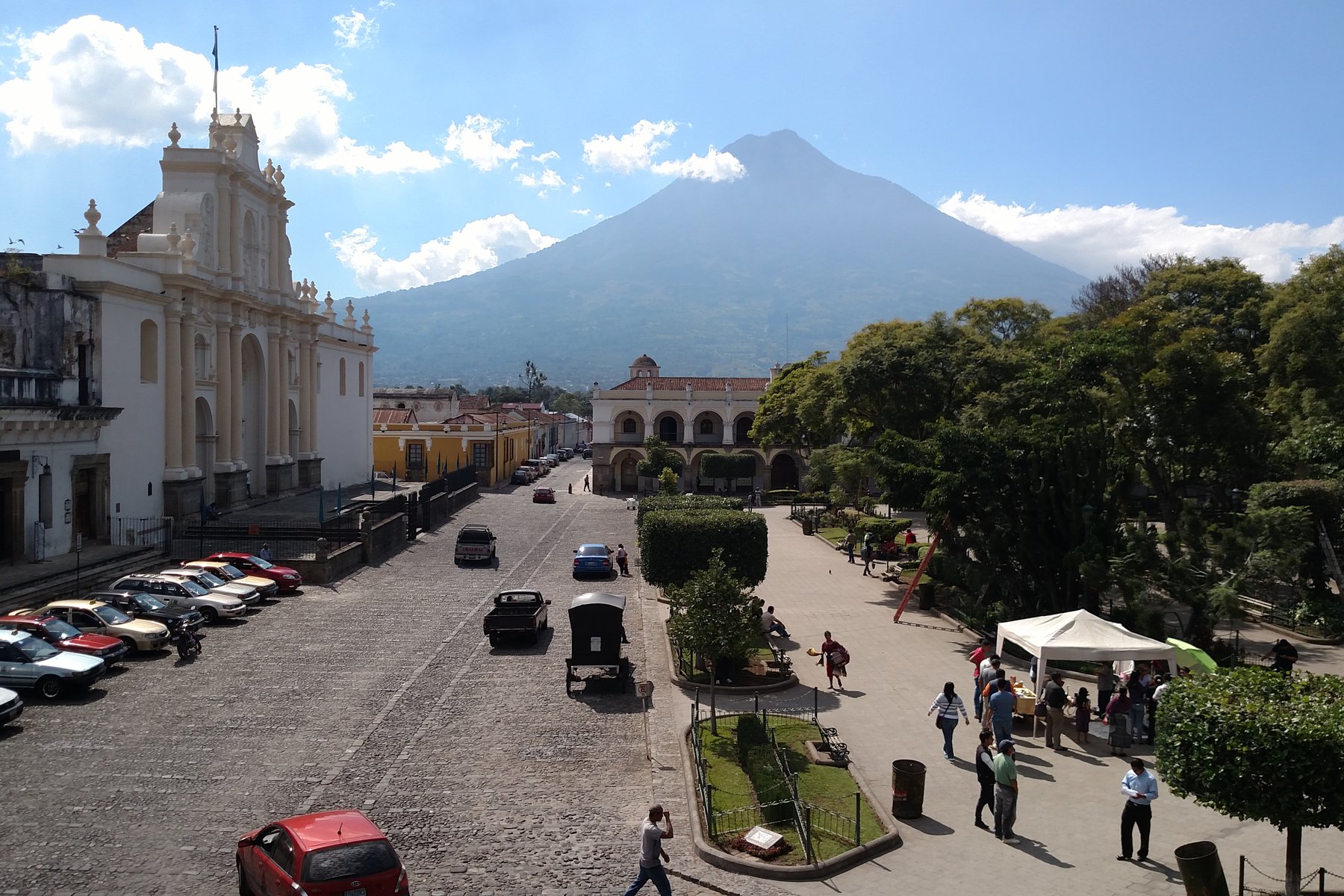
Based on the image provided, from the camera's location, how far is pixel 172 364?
3183 centimetres

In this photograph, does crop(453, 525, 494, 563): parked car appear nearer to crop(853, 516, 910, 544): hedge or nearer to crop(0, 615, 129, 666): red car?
crop(853, 516, 910, 544): hedge

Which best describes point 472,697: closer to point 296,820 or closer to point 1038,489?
point 296,820

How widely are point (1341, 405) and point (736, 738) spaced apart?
20644 mm

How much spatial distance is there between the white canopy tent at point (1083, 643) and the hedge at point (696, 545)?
8796 mm

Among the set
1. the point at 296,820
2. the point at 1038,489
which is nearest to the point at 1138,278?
the point at 1038,489

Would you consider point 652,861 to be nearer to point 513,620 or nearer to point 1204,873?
point 1204,873

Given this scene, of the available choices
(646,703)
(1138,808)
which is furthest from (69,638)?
(1138,808)

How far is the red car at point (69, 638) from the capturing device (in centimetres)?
1673

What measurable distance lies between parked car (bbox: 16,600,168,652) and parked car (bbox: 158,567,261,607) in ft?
11.3

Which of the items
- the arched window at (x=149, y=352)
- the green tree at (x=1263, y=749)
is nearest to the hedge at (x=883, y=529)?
the arched window at (x=149, y=352)

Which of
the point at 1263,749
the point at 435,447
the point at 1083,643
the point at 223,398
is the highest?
the point at 223,398

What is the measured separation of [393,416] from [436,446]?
Result: 204 inches

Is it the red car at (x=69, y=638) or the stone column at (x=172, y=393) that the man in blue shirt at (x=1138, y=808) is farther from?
the stone column at (x=172, y=393)

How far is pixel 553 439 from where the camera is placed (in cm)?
9788
